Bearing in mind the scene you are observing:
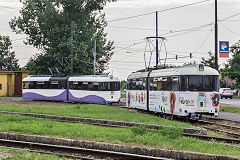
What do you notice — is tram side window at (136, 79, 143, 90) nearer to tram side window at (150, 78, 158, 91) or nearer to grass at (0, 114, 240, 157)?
tram side window at (150, 78, 158, 91)

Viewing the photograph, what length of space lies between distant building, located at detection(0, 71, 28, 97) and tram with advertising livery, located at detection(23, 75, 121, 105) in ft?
42.5

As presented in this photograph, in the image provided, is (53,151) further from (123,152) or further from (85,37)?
(85,37)

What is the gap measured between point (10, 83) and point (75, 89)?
22656mm

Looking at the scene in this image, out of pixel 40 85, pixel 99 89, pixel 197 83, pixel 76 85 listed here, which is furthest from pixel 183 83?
pixel 40 85

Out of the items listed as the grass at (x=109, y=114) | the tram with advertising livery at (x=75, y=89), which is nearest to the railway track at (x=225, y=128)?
the grass at (x=109, y=114)

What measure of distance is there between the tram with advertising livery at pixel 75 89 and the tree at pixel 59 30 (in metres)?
6.60

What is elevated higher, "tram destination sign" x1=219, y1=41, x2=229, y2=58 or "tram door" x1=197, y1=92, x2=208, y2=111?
"tram destination sign" x1=219, y1=41, x2=229, y2=58

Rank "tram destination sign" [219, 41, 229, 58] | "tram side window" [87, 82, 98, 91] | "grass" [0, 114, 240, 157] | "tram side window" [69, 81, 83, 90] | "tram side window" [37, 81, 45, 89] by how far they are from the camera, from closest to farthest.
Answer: "grass" [0, 114, 240, 157], "tram destination sign" [219, 41, 229, 58], "tram side window" [87, 82, 98, 91], "tram side window" [69, 81, 83, 90], "tram side window" [37, 81, 45, 89]

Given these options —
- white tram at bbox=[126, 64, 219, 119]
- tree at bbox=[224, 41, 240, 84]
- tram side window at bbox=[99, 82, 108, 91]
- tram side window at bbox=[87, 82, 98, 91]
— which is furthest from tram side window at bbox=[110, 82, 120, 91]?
tree at bbox=[224, 41, 240, 84]

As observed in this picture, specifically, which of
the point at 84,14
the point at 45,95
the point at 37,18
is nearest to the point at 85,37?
the point at 84,14

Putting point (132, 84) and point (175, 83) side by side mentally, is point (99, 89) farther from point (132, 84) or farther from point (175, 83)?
point (175, 83)

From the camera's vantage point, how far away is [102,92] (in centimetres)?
3875

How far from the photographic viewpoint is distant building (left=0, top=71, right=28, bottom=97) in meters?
59.9

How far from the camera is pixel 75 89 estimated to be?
1645 inches
